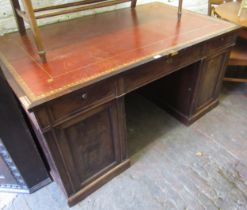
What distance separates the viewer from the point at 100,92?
3.43 ft

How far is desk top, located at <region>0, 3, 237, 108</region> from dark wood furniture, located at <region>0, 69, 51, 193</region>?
184 millimetres

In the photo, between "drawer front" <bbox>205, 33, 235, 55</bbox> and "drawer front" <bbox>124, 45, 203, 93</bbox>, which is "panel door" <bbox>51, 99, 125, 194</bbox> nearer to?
"drawer front" <bbox>124, 45, 203, 93</bbox>

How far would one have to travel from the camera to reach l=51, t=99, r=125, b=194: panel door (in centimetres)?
108

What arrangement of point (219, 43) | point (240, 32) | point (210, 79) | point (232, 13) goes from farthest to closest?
point (232, 13) < point (240, 32) < point (210, 79) < point (219, 43)

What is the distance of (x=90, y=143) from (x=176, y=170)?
27.3 inches

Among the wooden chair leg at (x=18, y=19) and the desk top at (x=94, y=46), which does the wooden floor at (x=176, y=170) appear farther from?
the wooden chair leg at (x=18, y=19)

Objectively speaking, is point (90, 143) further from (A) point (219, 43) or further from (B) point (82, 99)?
(A) point (219, 43)

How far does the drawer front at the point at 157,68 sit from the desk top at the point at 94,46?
0.17ft

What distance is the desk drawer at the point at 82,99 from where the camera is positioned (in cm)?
93

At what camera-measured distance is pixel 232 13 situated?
2023 mm

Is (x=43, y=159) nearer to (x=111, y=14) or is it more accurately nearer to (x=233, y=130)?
(x=111, y=14)

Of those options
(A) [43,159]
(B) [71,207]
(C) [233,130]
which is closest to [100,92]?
(A) [43,159]

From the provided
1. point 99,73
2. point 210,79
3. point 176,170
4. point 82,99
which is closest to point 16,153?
point 82,99

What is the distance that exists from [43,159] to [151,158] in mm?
765
